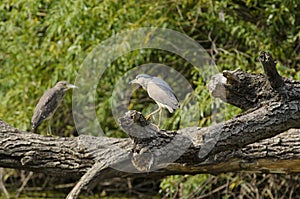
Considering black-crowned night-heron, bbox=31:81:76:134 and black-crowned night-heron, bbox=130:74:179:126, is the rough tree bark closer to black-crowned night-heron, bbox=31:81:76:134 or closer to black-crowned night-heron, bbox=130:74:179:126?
black-crowned night-heron, bbox=130:74:179:126

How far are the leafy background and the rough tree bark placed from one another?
1.30 meters

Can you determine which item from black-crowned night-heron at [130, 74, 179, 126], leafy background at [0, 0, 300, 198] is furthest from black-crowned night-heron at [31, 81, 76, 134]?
black-crowned night-heron at [130, 74, 179, 126]

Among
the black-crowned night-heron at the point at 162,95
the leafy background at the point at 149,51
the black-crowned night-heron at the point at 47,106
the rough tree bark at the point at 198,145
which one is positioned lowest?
the rough tree bark at the point at 198,145

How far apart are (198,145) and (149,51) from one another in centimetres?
234

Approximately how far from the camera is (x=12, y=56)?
521cm

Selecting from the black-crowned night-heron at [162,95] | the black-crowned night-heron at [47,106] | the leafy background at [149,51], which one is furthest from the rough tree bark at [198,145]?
the leafy background at [149,51]

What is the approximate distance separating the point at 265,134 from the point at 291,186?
231 centimetres

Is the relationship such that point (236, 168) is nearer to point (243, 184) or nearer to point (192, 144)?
point (192, 144)

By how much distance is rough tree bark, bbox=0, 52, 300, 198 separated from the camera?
254cm

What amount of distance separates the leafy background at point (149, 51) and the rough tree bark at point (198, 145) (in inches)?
51.1

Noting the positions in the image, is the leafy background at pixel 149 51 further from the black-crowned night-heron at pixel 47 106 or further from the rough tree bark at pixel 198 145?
the rough tree bark at pixel 198 145

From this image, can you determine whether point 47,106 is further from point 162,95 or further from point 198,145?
point 198,145

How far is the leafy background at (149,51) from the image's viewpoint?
4625 millimetres

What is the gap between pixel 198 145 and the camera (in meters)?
2.66
